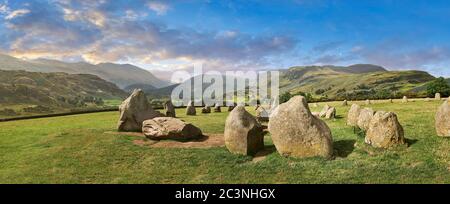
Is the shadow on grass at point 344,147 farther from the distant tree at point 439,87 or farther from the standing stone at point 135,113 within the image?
the distant tree at point 439,87

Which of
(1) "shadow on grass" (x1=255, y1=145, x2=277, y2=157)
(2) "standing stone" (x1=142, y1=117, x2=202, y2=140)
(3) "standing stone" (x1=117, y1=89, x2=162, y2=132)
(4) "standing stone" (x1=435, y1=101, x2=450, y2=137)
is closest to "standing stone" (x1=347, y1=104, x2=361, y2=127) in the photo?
(4) "standing stone" (x1=435, y1=101, x2=450, y2=137)

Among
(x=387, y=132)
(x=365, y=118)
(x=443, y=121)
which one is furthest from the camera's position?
(x=365, y=118)

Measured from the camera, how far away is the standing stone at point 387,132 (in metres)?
19.9

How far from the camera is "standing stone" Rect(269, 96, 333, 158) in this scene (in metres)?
19.5

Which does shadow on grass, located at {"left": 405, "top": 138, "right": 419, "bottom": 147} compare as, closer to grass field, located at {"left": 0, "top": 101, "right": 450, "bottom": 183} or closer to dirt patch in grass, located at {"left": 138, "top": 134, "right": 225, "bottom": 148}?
grass field, located at {"left": 0, "top": 101, "right": 450, "bottom": 183}

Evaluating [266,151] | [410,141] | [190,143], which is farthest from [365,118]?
[190,143]

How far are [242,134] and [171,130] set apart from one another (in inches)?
320

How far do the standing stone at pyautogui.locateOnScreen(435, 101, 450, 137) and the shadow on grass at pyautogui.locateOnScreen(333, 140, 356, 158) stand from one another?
5.03 meters

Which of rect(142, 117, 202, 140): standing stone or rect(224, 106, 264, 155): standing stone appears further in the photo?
rect(142, 117, 202, 140): standing stone

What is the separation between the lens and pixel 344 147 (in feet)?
70.8

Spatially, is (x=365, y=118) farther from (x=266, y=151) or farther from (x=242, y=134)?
(x=242, y=134)
